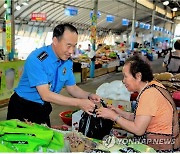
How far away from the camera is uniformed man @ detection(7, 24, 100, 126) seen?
8.63 feet

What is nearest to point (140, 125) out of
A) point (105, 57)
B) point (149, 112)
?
point (149, 112)

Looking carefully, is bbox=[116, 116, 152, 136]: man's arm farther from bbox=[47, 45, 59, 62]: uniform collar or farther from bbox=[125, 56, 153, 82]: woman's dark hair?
bbox=[47, 45, 59, 62]: uniform collar

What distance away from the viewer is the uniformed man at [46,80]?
104 inches

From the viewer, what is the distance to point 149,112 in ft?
8.41

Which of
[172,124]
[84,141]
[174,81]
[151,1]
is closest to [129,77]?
[172,124]

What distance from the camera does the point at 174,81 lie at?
552 cm

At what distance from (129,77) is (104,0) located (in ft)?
71.5

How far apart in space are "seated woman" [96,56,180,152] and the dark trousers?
56 cm

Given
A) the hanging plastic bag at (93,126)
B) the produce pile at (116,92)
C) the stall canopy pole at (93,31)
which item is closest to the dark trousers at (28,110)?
the hanging plastic bag at (93,126)

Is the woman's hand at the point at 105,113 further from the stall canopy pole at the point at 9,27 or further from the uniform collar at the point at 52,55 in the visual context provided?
the stall canopy pole at the point at 9,27

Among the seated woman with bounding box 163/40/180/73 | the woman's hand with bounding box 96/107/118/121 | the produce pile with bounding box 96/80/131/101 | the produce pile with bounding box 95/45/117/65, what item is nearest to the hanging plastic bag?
the woman's hand with bounding box 96/107/118/121

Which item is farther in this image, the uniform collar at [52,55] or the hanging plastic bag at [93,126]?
the hanging plastic bag at [93,126]

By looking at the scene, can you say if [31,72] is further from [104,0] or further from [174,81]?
[104,0]

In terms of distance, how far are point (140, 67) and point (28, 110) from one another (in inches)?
45.2
